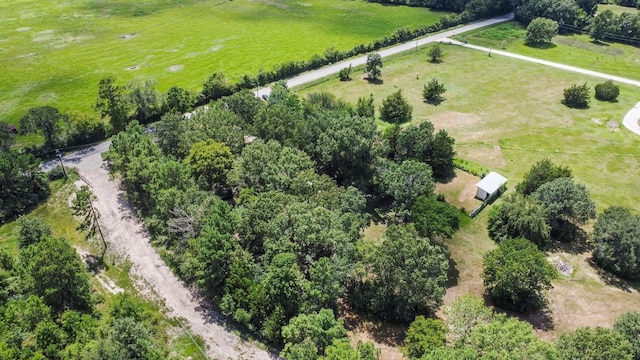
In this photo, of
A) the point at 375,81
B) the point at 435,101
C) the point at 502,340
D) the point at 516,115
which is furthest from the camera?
the point at 375,81

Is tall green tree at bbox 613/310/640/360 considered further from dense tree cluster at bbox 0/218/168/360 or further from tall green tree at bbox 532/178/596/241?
dense tree cluster at bbox 0/218/168/360

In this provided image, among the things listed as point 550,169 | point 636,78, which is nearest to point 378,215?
point 550,169

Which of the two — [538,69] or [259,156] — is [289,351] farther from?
[538,69]

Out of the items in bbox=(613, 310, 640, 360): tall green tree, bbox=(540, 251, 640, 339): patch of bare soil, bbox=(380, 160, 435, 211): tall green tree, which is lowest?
bbox=(540, 251, 640, 339): patch of bare soil

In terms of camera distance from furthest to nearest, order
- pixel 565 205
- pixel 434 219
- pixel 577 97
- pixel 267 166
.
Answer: pixel 577 97 < pixel 267 166 < pixel 565 205 < pixel 434 219

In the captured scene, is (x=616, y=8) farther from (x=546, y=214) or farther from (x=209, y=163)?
(x=209, y=163)

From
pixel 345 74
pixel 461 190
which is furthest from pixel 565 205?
pixel 345 74

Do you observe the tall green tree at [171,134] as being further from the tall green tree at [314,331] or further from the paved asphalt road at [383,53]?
the tall green tree at [314,331]

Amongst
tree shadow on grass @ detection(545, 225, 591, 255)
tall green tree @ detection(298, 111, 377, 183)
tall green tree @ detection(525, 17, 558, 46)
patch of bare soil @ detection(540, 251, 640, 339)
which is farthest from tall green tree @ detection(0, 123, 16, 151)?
tall green tree @ detection(525, 17, 558, 46)
